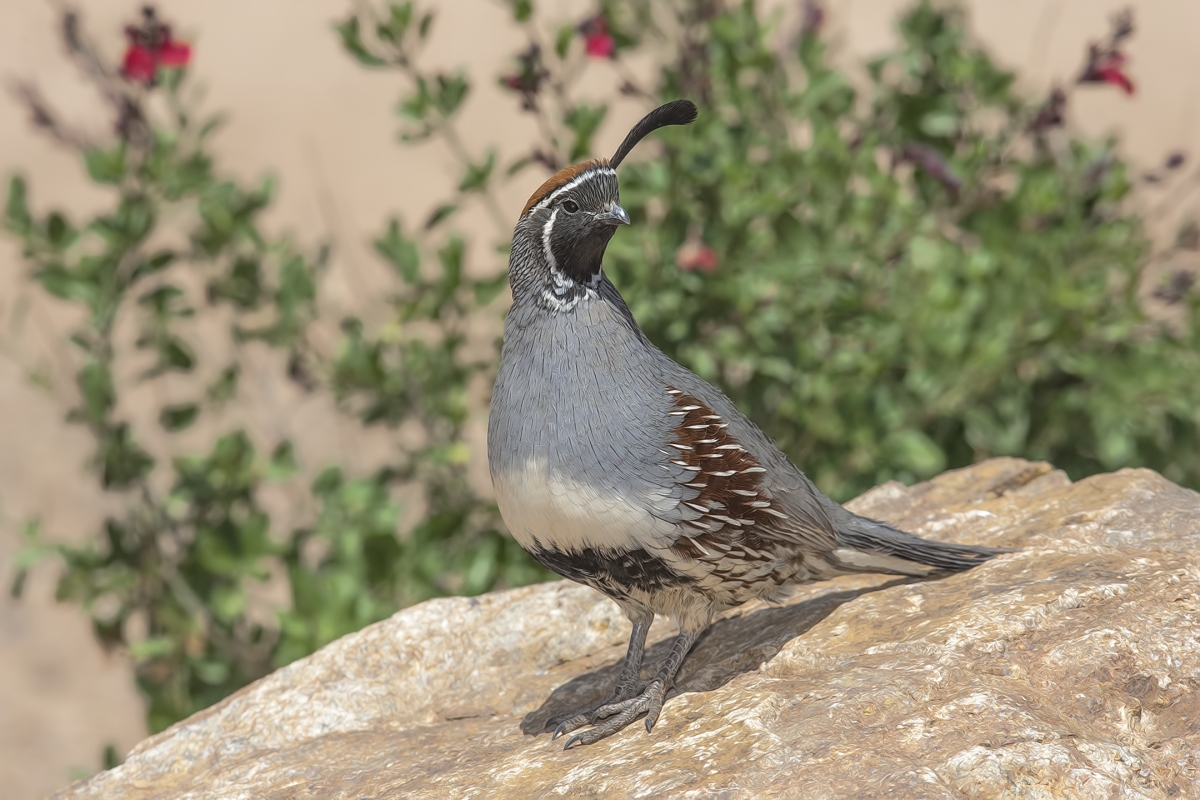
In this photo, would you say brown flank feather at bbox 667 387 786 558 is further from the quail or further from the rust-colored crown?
the rust-colored crown

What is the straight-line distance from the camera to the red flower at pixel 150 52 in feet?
17.6

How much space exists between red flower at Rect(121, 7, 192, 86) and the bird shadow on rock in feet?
9.94

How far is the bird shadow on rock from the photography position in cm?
415

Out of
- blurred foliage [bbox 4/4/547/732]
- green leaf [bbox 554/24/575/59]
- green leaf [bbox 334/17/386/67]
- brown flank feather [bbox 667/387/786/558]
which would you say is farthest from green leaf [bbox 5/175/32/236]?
brown flank feather [bbox 667/387/786/558]

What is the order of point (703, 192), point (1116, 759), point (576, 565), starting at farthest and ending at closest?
point (703, 192) < point (576, 565) < point (1116, 759)

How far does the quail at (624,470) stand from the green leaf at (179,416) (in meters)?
2.28

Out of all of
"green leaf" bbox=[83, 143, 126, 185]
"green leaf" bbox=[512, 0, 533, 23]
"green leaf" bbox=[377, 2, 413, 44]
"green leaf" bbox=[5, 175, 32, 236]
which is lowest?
"green leaf" bbox=[5, 175, 32, 236]

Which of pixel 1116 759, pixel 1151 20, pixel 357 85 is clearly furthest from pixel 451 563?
pixel 1151 20

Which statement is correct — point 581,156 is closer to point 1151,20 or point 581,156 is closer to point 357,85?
point 357,85

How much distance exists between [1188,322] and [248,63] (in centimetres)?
1144

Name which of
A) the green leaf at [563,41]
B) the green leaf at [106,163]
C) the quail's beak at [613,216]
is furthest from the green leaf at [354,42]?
the quail's beak at [613,216]

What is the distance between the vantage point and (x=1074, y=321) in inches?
233

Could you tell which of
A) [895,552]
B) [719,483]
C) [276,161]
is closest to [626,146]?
[719,483]

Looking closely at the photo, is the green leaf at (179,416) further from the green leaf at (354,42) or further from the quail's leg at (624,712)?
the quail's leg at (624,712)
